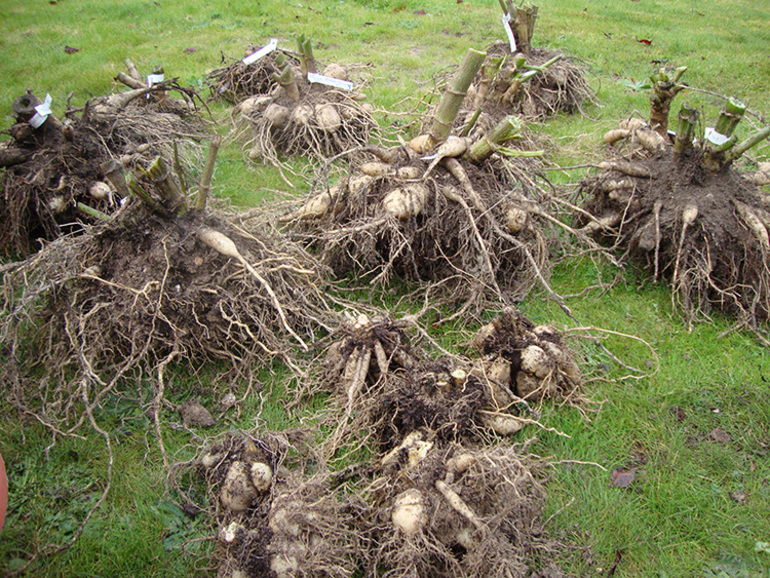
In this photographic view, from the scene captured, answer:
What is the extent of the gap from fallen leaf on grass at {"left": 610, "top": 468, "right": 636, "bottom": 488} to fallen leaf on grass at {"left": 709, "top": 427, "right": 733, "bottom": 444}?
43cm

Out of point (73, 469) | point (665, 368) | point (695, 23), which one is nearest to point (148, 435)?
point (73, 469)

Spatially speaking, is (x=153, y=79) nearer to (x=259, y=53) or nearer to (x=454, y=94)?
(x=259, y=53)

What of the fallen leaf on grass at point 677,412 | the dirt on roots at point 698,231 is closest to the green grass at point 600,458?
the fallen leaf on grass at point 677,412

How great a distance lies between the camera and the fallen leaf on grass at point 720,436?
2213 mm

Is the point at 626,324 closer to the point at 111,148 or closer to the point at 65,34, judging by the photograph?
the point at 111,148

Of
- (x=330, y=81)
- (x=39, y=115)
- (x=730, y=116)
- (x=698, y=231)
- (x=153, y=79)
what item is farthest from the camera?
(x=153, y=79)

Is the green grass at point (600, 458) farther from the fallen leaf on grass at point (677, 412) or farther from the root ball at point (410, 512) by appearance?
the root ball at point (410, 512)

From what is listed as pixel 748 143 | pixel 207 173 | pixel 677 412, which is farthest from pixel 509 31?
pixel 677 412

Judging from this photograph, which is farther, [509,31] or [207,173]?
[509,31]

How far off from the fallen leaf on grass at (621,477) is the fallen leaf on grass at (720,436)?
43 centimetres

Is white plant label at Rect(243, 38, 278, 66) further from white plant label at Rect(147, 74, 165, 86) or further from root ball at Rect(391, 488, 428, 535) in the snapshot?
root ball at Rect(391, 488, 428, 535)

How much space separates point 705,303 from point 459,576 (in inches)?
82.5

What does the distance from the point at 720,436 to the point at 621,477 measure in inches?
20.8

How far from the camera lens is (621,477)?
2.08m
